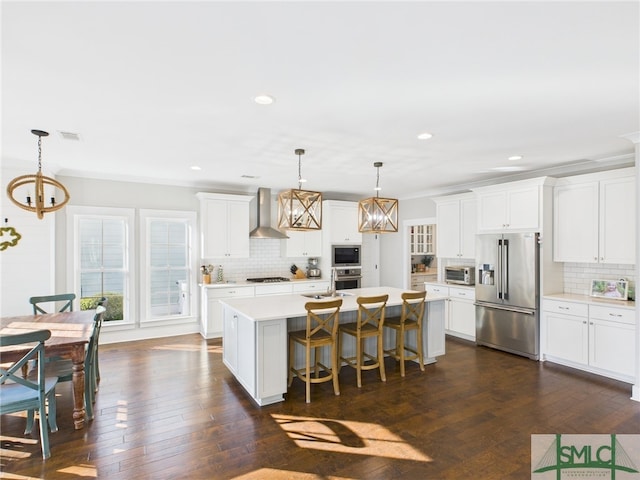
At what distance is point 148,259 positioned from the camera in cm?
585

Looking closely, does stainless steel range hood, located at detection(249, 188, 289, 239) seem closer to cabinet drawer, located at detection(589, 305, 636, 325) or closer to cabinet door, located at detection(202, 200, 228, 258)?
cabinet door, located at detection(202, 200, 228, 258)

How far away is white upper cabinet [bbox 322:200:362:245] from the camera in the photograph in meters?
7.13

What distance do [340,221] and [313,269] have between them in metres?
1.16

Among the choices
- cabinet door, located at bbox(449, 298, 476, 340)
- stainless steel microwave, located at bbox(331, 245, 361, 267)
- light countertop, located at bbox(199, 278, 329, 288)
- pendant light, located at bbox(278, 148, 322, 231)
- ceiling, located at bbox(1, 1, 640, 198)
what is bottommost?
cabinet door, located at bbox(449, 298, 476, 340)

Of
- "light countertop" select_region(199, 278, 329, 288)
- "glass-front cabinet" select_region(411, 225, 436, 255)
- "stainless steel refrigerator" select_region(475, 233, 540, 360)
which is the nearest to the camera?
"stainless steel refrigerator" select_region(475, 233, 540, 360)

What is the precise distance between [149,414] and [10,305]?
288 cm

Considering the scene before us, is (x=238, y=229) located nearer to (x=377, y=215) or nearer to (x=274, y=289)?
(x=274, y=289)

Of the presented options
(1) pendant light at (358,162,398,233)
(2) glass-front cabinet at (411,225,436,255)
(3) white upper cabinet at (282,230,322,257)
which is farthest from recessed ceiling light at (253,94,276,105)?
(2) glass-front cabinet at (411,225,436,255)

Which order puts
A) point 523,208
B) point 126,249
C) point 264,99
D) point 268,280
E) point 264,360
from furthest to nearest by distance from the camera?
point 268,280, point 126,249, point 523,208, point 264,360, point 264,99

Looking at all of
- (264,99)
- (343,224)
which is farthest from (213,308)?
(264,99)

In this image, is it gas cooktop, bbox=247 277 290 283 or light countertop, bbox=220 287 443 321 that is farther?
gas cooktop, bbox=247 277 290 283

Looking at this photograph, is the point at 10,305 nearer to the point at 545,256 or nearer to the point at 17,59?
the point at 17,59

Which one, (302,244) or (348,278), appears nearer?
(302,244)

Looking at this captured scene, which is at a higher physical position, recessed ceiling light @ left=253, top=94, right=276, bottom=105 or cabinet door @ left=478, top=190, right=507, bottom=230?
recessed ceiling light @ left=253, top=94, right=276, bottom=105
